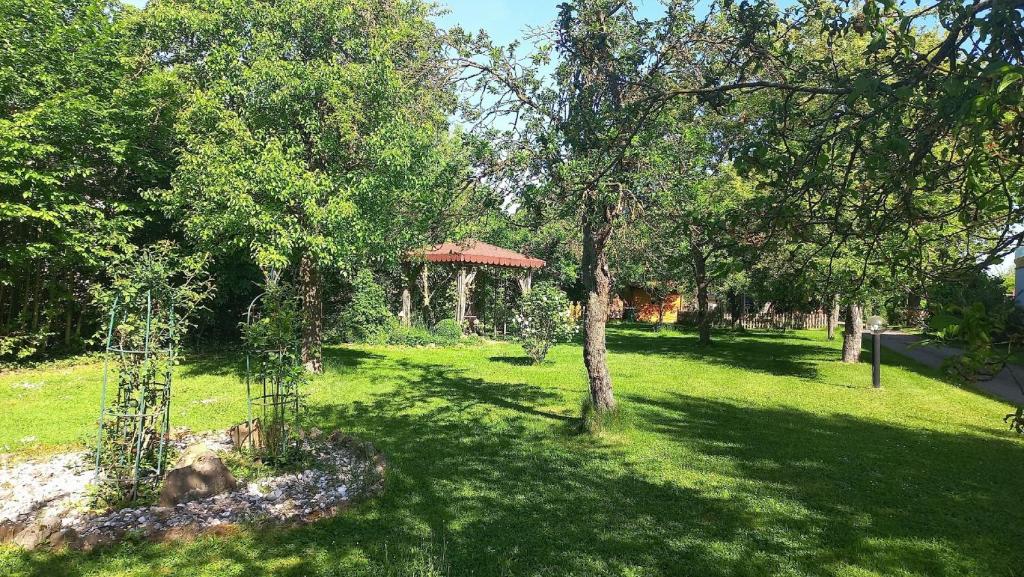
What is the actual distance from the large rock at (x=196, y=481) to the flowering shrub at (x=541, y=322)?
8043 millimetres

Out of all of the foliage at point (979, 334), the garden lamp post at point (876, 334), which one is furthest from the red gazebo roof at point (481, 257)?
the foliage at point (979, 334)

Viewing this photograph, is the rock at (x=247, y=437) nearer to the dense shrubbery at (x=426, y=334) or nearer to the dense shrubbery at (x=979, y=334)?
the dense shrubbery at (x=979, y=334)

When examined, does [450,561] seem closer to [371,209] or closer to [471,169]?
[471,169]

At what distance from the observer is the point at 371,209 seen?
8.78m

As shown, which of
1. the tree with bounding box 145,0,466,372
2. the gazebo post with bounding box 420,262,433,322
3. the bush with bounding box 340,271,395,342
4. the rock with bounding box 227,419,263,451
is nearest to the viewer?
the rock with bounding box 227,419,263,451

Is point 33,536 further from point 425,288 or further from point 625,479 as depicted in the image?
point 425,288

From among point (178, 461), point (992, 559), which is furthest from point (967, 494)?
point (178, 461)

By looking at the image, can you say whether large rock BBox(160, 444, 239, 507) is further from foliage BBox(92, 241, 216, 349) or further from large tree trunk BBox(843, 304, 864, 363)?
large tree trunk BBox(843, 304, 864, 363)

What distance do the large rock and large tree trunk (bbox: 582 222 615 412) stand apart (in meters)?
3.77

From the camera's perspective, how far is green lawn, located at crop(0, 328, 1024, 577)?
11.4 feet

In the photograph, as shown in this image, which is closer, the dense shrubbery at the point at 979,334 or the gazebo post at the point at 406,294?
the dense shrubbery at the point at 979,334

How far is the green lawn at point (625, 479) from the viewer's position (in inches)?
137

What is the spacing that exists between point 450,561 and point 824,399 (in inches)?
300

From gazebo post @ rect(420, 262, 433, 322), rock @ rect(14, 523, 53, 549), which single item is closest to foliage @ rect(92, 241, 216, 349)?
rock @ rect(14, 523, 53, 549)
